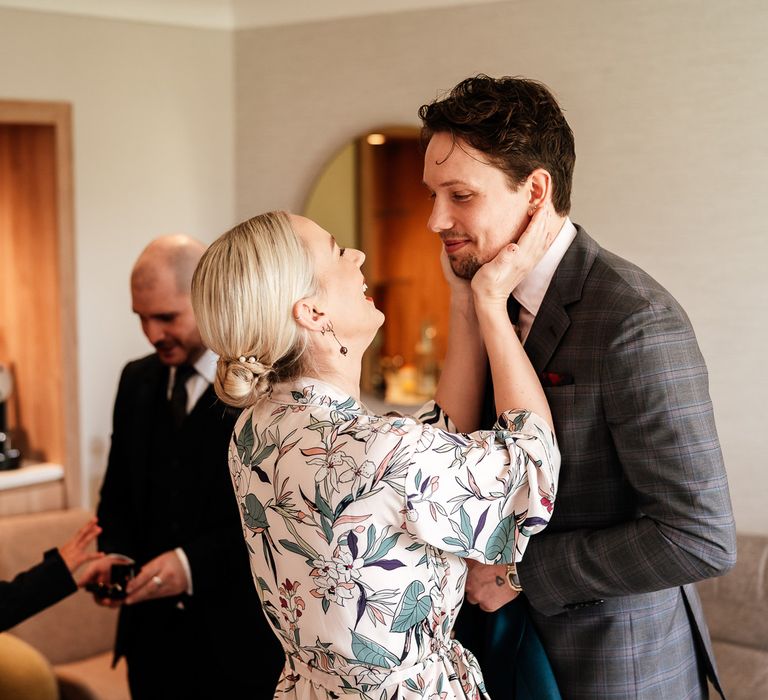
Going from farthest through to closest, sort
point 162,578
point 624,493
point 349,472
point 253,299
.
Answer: point 162,578
point 624,493
point 253,299
point 349,472

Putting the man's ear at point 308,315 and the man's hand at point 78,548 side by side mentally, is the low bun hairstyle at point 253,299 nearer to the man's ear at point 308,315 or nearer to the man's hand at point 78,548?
the man's ear at point 308,315

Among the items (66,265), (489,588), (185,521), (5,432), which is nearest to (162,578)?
(185,521)

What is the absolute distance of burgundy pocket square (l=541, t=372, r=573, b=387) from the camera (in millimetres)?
1556

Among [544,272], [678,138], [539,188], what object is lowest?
[544,272]

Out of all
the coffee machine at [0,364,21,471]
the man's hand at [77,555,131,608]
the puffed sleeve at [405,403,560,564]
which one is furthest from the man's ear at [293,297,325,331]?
the coffee machine at [0,364,21,471]

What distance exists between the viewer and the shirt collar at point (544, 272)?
5.41 ft

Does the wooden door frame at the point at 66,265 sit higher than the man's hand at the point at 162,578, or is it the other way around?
the wooden door frame at the point at 66,265

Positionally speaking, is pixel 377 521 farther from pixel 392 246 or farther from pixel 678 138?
pixel 392 246

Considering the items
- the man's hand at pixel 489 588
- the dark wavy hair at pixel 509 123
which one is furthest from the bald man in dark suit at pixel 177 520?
the dark wavy hair at pixel 509 123

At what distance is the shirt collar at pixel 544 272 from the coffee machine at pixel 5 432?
9.62ft

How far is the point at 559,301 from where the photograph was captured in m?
1.60

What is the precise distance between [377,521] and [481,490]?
163mm

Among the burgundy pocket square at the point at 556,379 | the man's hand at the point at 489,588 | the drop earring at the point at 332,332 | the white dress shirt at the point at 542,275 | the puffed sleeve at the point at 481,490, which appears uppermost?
the white dress shirt at the point at 542,275

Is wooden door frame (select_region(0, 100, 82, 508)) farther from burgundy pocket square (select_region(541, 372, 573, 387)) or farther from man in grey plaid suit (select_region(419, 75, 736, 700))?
burgundy pocket square (select_region(541, 372, 573, 387))
